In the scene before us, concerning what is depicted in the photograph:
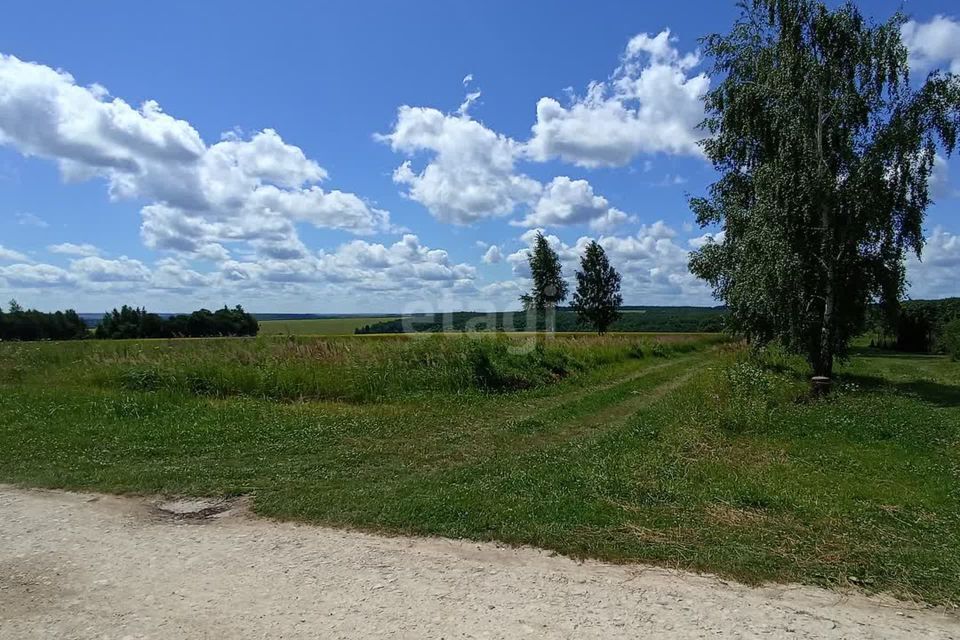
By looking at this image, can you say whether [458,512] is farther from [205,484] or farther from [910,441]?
[910,441]

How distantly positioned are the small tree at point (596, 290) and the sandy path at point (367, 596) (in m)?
55.0

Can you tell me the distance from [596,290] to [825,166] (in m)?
43.0

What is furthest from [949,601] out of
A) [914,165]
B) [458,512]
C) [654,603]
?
[914,165]

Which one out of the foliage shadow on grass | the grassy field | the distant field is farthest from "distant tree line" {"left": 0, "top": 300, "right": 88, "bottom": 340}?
the foliage shadow on grass

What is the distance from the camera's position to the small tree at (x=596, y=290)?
194 feet

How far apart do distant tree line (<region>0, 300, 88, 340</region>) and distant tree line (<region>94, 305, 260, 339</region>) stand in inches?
73.1

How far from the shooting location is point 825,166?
1641cm

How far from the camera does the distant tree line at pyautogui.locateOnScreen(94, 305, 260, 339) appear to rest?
44969 millimetres

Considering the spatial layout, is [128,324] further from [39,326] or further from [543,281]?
[543,281]

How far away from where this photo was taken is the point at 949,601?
13.3 ft

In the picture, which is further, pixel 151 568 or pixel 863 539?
pixel 863 539

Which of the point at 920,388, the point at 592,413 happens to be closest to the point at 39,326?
the point at 592,413

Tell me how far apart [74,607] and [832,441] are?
33.3 feet

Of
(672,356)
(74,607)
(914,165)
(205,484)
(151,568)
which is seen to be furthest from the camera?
(672,356)
